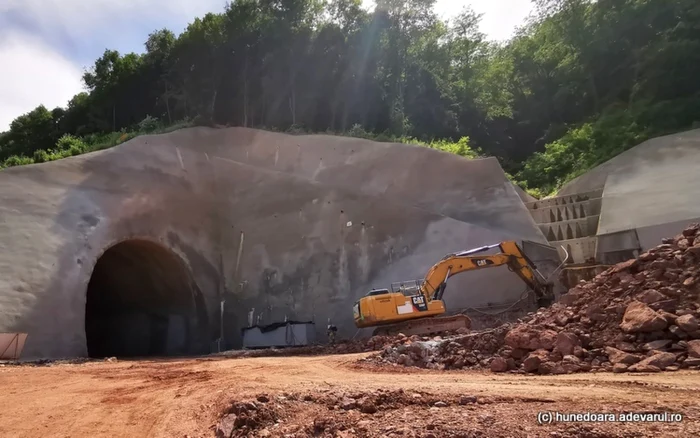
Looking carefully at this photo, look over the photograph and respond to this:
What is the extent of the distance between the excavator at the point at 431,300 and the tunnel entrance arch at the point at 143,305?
8.47 meters

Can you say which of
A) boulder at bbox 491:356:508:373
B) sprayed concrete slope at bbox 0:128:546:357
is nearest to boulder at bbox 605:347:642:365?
boulder at bbox 491:356:508:373

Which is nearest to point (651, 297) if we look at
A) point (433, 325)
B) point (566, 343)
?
point (566, 343)

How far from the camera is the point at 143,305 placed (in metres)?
21.6

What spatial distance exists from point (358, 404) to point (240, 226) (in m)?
16.5

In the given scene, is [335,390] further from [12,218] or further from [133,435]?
[12,218]

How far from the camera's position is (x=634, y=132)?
87.6 ft

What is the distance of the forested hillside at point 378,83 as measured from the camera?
2695cm

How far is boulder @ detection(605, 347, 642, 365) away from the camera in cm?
619

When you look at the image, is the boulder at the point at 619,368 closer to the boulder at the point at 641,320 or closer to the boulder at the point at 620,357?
the boulder at the point at 620,357

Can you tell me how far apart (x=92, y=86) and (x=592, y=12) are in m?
32.5

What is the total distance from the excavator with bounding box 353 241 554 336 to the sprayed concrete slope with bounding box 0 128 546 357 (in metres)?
2.38

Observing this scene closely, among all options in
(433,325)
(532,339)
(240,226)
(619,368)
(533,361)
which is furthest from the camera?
(240,226)

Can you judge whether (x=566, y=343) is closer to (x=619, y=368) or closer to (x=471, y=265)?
(x=619, y=368)

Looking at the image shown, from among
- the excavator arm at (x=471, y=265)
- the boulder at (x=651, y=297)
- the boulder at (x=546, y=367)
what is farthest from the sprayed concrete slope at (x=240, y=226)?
the boulder at (x=546, y=367)
